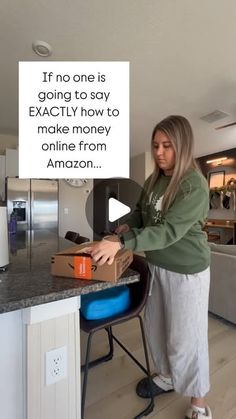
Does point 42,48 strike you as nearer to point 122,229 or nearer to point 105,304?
point 122,229

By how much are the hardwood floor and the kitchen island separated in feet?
1.77

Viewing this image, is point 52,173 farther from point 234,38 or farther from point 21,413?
point 234,38

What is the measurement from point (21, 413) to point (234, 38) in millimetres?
2633

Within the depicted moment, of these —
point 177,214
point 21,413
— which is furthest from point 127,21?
point 21,413

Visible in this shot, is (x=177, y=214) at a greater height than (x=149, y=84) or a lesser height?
lesser

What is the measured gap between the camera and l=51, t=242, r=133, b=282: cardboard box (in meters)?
0.73

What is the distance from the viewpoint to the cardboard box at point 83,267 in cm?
73

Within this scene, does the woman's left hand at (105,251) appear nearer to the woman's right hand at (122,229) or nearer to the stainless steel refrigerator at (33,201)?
the woman's right hand at (122,229)

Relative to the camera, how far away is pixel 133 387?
51.4 inches

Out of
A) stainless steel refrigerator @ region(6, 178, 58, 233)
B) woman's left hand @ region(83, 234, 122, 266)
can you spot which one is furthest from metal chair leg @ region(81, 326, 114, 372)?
stainless steel refrigerator @ region(6, 178, 58, 233)

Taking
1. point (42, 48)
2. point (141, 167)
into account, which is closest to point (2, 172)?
point (42, 48)

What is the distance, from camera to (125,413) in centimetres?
114

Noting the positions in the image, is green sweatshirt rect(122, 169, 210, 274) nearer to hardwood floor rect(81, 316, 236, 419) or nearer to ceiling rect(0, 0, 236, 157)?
hardwood floor rect(81, 316, 236, 419)

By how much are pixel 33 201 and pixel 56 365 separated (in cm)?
317
